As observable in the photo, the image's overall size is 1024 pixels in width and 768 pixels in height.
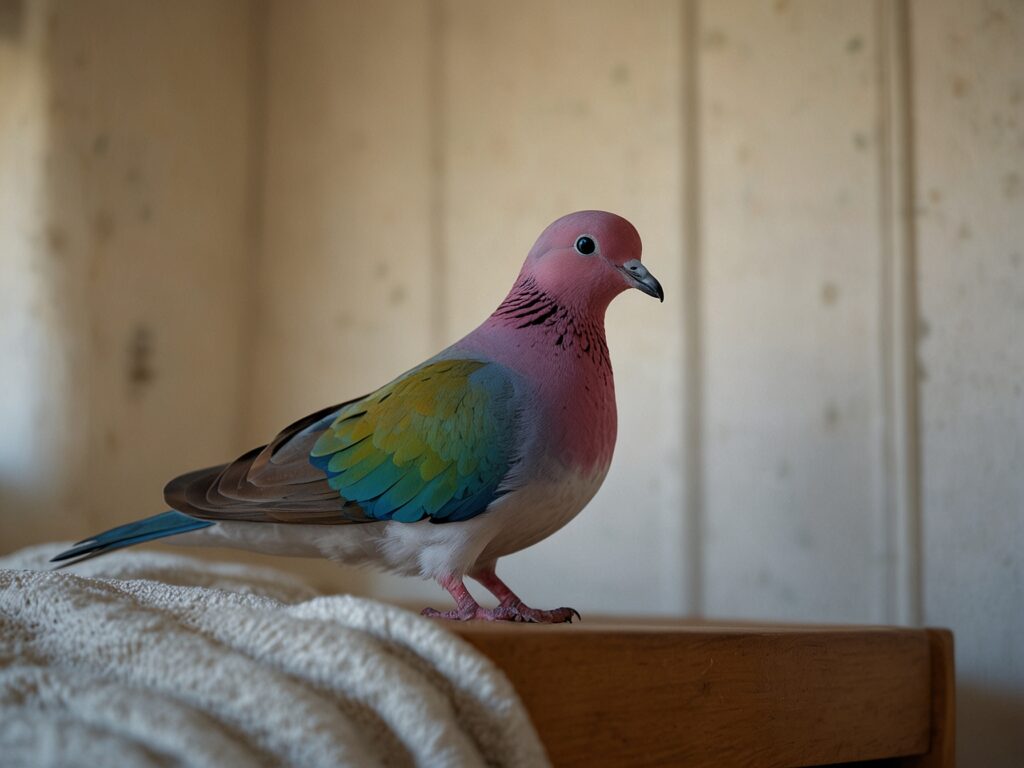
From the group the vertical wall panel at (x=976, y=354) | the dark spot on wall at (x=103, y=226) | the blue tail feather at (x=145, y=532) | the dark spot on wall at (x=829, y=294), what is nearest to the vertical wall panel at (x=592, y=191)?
the dark spot on wall at (x=829, y=294)

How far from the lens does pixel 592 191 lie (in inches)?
67.2

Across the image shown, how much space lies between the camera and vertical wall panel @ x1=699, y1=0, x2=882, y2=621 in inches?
56.7

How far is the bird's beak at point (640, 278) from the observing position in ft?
3.01

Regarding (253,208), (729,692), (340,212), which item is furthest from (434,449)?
(253,208)

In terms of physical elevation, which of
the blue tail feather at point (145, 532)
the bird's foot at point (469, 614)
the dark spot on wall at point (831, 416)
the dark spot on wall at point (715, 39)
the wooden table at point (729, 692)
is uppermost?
the dark spot on wall at point (715, 39)

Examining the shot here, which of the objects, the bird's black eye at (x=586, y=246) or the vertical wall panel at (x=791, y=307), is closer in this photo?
the bird's black eye at (x=586, y=246)

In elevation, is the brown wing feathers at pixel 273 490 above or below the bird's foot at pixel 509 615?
above

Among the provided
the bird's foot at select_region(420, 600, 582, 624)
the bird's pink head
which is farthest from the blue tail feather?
the bird's pink head

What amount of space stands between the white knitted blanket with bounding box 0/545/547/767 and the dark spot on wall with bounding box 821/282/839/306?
103 cm

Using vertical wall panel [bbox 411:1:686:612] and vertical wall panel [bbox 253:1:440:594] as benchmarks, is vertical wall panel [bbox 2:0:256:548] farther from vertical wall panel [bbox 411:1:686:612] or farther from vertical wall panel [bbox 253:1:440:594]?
vertical wall panel [bbox 411:1:686:612]

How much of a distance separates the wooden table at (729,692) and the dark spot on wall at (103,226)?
1.30 metres

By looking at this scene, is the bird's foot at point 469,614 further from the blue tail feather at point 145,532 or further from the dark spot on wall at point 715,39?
the dark spot on wall at point 715,39

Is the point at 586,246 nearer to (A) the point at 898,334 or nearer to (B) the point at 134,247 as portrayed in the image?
(A) the point at 898,334

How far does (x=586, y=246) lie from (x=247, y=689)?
53 centimetres
